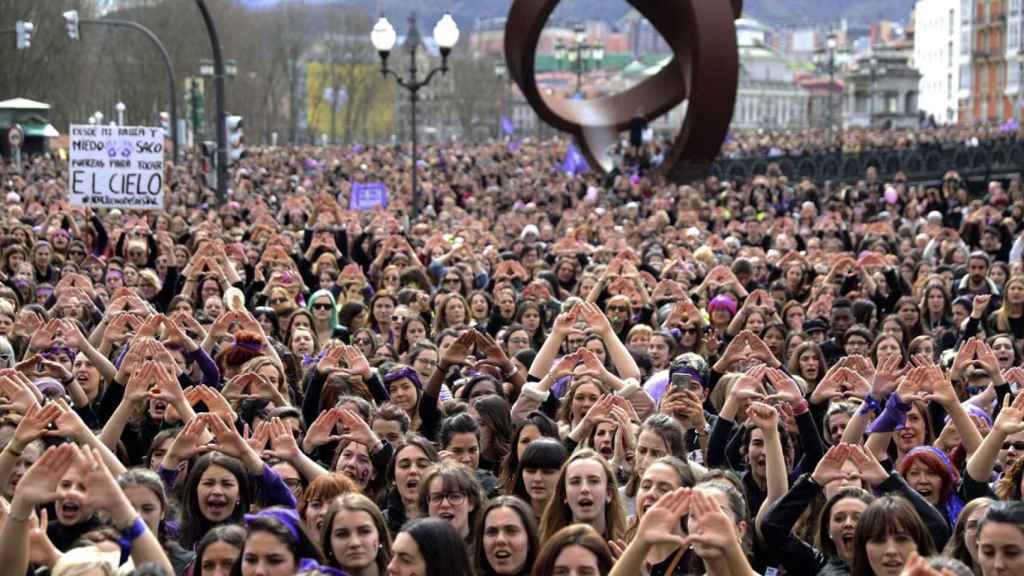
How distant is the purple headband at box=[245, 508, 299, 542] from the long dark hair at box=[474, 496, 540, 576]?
2.43ft

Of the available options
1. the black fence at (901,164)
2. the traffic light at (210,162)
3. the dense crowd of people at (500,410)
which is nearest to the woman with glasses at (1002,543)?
the dense crowd of people at (500,410)

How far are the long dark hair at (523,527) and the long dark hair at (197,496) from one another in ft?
3.81

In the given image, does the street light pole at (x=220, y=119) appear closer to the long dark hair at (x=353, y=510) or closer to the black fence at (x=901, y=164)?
the black fence at (x=901, y=164)

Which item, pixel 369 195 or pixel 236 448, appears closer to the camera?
pixel 236 448

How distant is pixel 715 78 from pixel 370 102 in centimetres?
9261

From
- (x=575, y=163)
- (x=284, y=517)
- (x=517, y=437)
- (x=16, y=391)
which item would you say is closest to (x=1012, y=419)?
(x=517, y=437)

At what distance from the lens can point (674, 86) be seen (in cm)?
3922

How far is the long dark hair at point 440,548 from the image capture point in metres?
6.79

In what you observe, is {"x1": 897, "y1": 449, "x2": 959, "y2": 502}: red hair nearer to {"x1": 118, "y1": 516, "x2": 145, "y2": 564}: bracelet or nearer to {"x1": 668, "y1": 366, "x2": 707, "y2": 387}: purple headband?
{"x1": 668, "y1": 366, "x2": 707, "y2": 387}: purple headband

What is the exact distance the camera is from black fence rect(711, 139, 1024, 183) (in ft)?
144

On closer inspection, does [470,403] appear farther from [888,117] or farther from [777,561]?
[888,117]

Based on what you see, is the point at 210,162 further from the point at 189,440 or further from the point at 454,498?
the point at 454,498

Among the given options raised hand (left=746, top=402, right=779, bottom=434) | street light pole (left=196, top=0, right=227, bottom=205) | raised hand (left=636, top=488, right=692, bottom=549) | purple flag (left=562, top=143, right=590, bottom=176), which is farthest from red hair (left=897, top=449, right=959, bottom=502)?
purple flag (left=562, top=143, right=590, bottom=176)

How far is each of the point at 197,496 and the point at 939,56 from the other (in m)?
144
